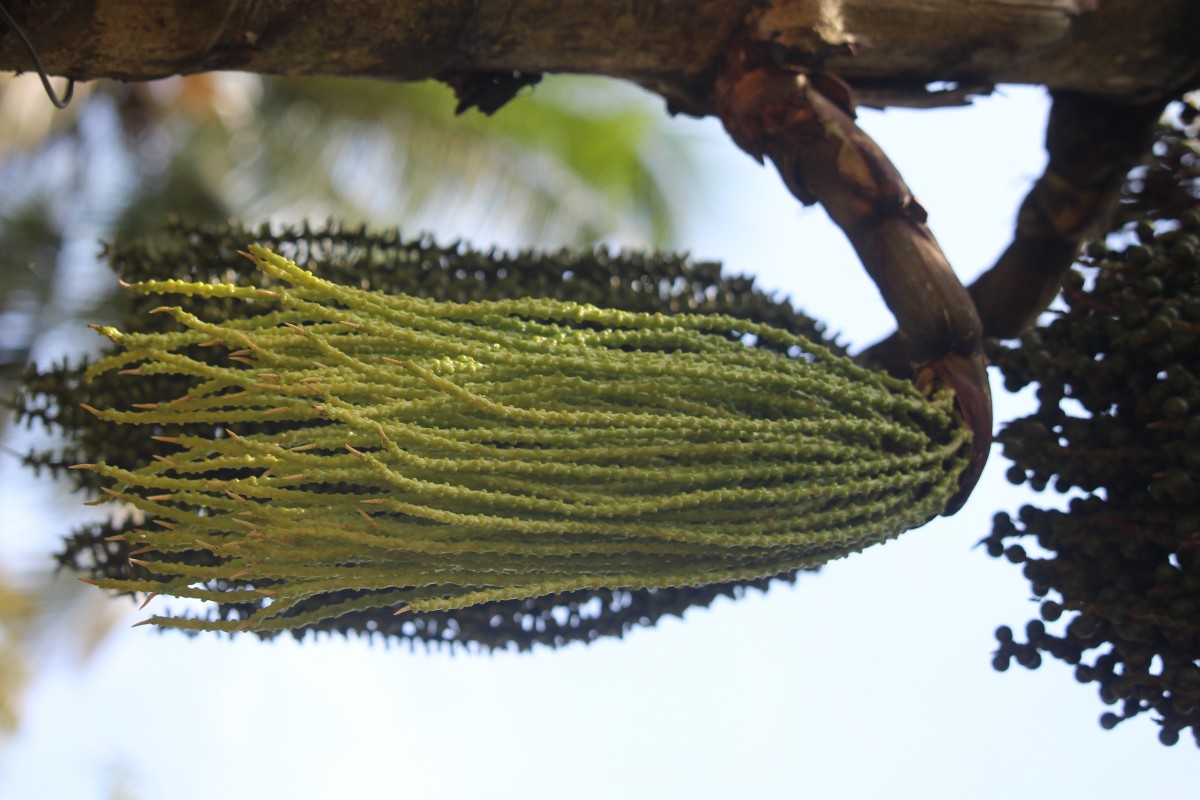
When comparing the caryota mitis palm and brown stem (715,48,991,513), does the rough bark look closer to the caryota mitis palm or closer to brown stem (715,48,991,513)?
brown stem (715,48,991,513)

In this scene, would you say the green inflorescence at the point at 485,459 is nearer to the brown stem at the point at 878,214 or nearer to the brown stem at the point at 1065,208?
A: the brown stem at the point at 878,214

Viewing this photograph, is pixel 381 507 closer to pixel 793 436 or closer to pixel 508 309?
pixel 508 309

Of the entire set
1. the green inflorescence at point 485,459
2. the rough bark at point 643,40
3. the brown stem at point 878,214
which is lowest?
the green inflorescence at point 485,459

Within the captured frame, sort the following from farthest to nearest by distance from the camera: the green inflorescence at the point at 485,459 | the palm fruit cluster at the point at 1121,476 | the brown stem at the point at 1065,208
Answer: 1. the brown stem at the point at 1065,208
2. the palm fruit cluster at the point at 1121,476
3. the green inflorescence at the point at 485,459

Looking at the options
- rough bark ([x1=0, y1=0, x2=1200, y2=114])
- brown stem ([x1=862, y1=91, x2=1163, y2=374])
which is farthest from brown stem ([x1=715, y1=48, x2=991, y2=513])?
brown stem ([x1=862, y1=91, x2=1163, y2=374])

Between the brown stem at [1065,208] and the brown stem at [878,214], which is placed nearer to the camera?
the brown stem at [878,214]

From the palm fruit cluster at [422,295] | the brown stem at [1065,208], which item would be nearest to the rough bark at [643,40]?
the brown stem at [1065,208]

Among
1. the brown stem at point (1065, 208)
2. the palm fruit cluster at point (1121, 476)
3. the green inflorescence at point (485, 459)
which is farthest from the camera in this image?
the brown stem at point (1065, 208)
